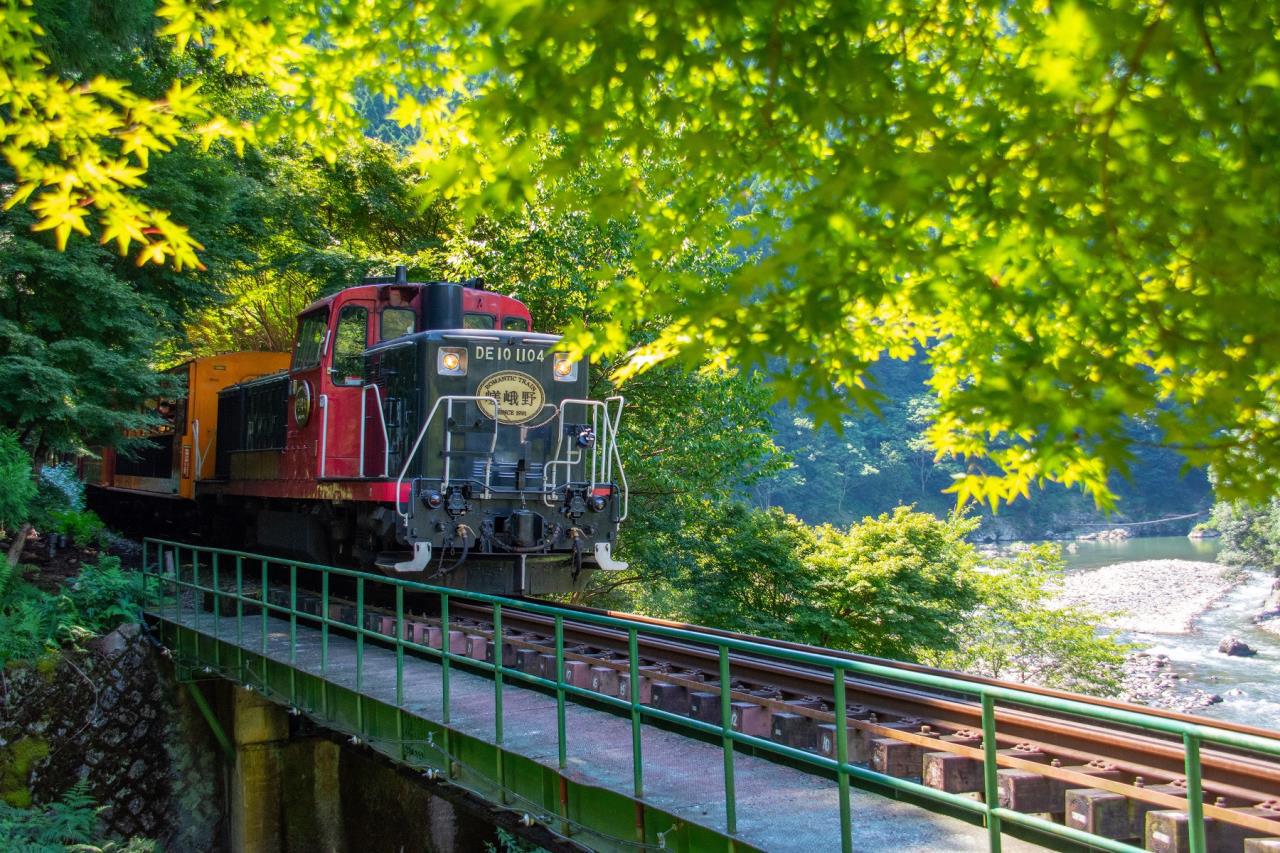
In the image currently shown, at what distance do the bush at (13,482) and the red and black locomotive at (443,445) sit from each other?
8.10 feet

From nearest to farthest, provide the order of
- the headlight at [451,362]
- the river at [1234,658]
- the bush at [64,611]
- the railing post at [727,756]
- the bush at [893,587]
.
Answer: the railing post at [727,756]
the headlight at [451,362]
the bush at [64,611]
the bush at [893,587]
the river at [1234,658]

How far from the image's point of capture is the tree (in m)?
3.77

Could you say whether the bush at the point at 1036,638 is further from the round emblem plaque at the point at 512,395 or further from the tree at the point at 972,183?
the tree at the point at 972,183

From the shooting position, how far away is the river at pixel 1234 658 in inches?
1102

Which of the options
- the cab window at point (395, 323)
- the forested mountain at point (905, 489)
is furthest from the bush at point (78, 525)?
the forested mountain at point (905, 489)

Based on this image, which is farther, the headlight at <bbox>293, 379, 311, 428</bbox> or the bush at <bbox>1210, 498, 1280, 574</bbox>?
the bush at <bbox>1210, 498, 1280, 574</bbox>

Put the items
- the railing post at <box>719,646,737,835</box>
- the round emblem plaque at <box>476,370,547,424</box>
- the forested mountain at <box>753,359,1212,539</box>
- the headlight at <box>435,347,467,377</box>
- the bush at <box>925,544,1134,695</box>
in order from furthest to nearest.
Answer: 1. the forested mountain at <box>753,359,1212,539</box>
2. the bush at <box>925,544,1134,695</box>
3. the round emblem plaque at <box>476,370,547,424</box>
4. the headlight at <box>435,347,467,377</box>
5. the railing post at <box>719,646,737,835</box>

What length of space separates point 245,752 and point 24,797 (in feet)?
6.97

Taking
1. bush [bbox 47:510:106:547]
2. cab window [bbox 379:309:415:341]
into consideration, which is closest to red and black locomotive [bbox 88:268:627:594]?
cab window [bbox 379:309:415:341]

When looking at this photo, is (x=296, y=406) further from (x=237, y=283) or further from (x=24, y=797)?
(x=237, y=283)

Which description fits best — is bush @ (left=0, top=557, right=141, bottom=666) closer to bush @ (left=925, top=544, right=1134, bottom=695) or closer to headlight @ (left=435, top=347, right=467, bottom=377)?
headlight @ (left=435, top=347, right=467, bottom=377)

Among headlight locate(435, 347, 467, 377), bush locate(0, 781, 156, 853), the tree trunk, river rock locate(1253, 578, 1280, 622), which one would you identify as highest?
headlight locate(435, 347, 467, 377)

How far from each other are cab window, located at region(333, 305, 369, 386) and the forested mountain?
237 feet

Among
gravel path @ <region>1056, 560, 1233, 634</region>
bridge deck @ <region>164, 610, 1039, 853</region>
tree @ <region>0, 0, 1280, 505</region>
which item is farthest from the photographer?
gravel path @ <region>1056, 560, 1233, 634</region>
